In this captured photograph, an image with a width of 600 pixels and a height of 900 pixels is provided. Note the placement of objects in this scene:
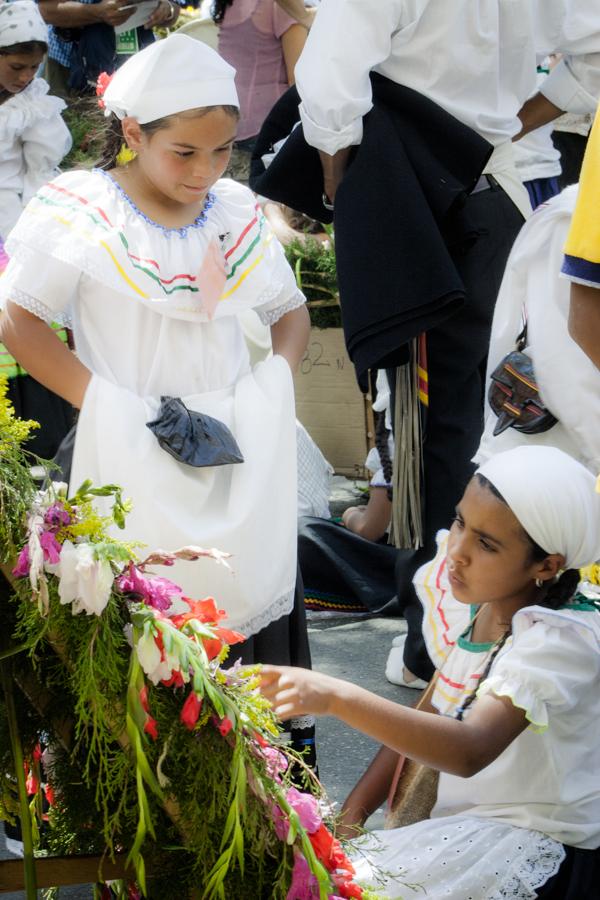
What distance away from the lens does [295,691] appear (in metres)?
1.73

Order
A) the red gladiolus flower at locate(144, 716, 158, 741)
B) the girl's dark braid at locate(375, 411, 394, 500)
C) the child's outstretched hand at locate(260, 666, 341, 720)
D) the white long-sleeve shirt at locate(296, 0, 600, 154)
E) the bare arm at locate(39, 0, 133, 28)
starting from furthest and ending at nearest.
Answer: the bare arm at locate(39, 0, 133, 28) → the girl's dark braid at locate(375, 411, 394, 500) → the white long-sleeve shirt at locate(296, 0, 600, 154) → the child's outstretched hand at locate(260, 666, 341, 720) → the red gladiolus flower at locate(144, 716, 158, 741)

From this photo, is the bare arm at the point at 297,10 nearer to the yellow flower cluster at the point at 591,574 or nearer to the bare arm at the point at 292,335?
the bare arm at the point at 292,335

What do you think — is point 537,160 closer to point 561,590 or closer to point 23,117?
point 23,117

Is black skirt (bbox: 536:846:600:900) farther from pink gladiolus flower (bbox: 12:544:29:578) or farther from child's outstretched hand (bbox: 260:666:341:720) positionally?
pink gladiolus flower (bbox: 12:544:29:578)

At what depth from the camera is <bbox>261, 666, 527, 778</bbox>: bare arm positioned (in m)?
1.73

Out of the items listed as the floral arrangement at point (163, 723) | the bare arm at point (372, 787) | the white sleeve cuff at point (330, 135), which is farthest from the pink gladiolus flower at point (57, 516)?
the white sleeve cuff at point (330, 135)

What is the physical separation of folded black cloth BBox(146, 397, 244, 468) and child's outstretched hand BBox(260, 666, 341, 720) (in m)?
0.73

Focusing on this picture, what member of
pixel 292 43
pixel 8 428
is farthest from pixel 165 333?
pixel 292 43

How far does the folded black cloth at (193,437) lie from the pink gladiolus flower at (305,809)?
1.01 metres

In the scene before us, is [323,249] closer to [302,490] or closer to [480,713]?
[302,490]

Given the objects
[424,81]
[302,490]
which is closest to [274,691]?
[424,81]

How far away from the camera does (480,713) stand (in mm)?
2055

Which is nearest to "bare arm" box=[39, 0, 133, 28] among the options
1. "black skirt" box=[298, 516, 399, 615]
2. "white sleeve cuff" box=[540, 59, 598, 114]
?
"black skirt" box=[298, 516, 399, 615]

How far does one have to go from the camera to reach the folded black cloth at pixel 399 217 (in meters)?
3.14
